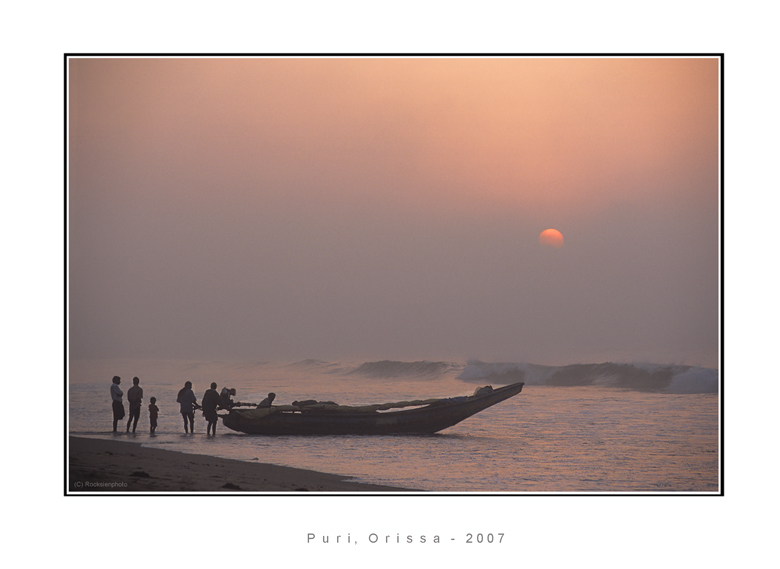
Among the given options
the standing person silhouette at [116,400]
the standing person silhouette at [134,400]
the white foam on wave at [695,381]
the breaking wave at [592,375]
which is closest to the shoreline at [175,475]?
the standing person silhouette at [116,400]

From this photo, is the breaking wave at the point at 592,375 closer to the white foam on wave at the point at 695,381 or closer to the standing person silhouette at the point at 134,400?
the white foam on wave at the point at 695,381

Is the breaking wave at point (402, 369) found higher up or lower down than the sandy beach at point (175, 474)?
higher up

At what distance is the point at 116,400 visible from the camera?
770cm

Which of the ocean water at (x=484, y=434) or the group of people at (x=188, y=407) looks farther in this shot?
the group of people at (x=188, y=407)

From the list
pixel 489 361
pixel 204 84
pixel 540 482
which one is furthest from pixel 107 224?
pixel 489 361

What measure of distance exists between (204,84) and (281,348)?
14.1 ft

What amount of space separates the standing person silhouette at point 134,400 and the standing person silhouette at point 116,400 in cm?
11

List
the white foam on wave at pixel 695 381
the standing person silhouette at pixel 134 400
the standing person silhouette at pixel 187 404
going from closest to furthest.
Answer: the white foam on wave at pixel 695 381, the standing person silhouette at pixel 134 400, the standing person silhouette at pixel 187 404

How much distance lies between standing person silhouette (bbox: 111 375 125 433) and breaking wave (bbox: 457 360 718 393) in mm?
6152

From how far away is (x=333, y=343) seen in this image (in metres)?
10.3

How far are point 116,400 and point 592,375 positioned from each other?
347 inches

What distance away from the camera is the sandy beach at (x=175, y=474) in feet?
20.0

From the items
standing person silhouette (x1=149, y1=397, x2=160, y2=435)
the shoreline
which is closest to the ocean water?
standing person silhouette (x1=149, y1=397, x2=160, y2=435)

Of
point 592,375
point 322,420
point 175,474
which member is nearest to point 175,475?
point 175,474
